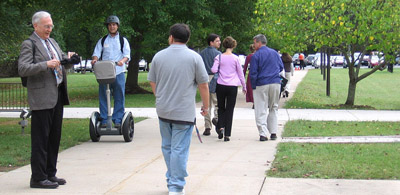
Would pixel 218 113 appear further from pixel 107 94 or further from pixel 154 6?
pixel 154 6

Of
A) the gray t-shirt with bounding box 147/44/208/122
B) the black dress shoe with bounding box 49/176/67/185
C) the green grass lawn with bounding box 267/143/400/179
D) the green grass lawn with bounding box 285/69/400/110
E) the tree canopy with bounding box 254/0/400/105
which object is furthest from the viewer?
the green grass lawn with bounding box 285/69/400/110

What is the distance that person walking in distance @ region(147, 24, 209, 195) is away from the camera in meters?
6.24

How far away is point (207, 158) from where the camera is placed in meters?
8.85

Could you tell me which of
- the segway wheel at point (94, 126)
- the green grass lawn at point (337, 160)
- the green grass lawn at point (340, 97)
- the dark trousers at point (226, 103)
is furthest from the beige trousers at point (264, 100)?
the green grass lawn at point (340, 97)

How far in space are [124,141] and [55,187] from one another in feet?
12.7

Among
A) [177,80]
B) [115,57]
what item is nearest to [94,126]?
[115,57]

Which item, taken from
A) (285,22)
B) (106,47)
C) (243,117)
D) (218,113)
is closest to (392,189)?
(218,113)

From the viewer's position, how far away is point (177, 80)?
20.5ft

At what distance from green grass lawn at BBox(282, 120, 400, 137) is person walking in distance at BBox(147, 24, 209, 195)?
530 cm

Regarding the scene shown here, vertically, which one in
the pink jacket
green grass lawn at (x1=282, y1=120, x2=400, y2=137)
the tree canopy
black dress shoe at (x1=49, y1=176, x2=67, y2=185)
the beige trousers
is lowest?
green grass lawn at (x1=282, y1=120, x2=400, y2=137)

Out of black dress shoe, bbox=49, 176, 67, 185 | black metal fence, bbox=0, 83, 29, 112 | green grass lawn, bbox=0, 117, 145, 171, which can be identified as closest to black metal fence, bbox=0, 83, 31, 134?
black metal fence, bbox=0, 83, 29, 112

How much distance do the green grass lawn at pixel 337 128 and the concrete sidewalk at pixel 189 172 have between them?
0.58 m

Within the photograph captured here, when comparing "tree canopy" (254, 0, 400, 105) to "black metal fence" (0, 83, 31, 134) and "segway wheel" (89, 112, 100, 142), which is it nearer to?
"black metal fence" (0, 83, 31, 134)

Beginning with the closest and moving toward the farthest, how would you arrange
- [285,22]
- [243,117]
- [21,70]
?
1. [21,70]
2. [243,117]
3. [285,22]
